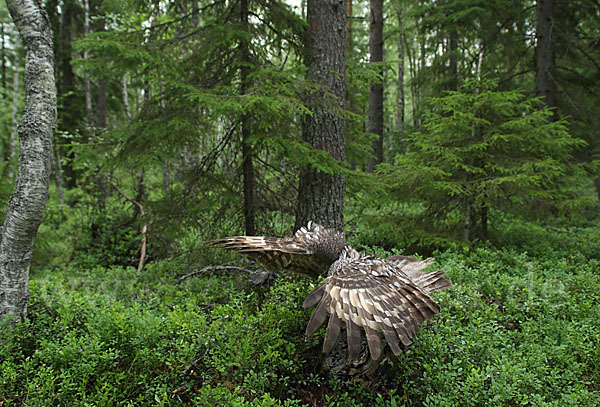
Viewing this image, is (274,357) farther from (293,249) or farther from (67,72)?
(67,72)

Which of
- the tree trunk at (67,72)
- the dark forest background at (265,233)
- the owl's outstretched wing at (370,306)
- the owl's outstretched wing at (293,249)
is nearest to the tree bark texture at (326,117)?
the dark forest background at (265,233)

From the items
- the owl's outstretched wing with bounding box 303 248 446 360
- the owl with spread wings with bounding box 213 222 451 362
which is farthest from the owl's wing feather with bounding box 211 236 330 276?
the owl's outstretched wing with bounding box 303 248 446 360

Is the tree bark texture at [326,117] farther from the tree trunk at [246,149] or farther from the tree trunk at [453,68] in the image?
the tree trunk at [453,68]

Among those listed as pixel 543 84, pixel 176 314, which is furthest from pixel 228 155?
pixel 543 84

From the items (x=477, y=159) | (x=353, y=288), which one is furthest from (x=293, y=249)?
(x=477, y=159)

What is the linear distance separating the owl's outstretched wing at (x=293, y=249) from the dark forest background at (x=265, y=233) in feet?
1.81

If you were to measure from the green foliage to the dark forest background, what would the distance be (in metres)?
0.05

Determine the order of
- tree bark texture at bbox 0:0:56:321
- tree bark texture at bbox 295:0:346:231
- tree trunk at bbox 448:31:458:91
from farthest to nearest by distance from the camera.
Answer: tree trunk at bbox 448:31:458:91 → tree bark texture at bbox 295:0:346:231 → tree bark texture at bbox 0:0:56:321

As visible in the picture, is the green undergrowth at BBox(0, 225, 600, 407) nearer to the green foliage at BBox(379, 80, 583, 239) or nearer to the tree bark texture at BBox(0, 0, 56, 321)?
the tree bark texture at BBox(0, 0, 56, 321)

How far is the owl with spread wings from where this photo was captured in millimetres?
2100

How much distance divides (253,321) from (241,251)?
2.43 ft

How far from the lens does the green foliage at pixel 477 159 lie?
237 inches

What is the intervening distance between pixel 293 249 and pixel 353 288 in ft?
2.48

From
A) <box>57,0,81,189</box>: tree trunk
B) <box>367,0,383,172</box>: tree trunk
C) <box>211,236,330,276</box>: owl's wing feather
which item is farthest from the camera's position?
<box>57,0,81,189</box>: tree trunk
